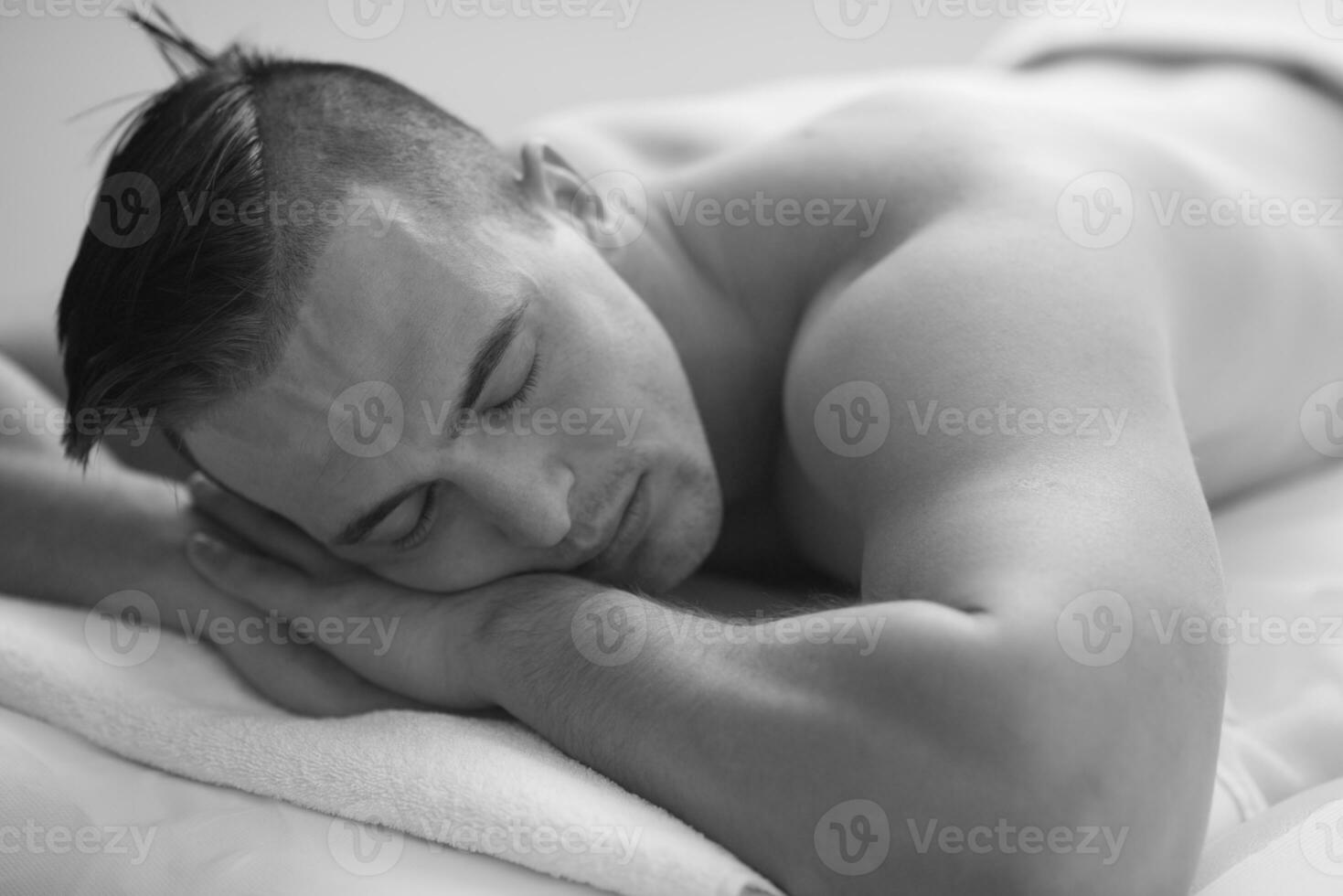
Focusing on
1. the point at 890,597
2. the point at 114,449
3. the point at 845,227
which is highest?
the point at 845,227

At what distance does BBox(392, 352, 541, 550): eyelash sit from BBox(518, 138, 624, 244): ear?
197mm

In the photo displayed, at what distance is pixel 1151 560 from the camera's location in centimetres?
76

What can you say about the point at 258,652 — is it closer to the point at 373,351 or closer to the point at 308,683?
the point at 308,683

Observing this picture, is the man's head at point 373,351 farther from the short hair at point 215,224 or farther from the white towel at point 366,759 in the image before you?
the white towel at point 366,759

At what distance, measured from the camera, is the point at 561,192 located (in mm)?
1149

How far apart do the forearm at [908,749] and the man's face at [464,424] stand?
200 millimetres

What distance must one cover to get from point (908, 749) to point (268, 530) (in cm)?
59

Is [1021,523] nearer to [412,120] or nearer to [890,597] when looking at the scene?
[890,597]

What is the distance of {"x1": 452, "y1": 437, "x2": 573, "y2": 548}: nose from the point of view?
2.99ft

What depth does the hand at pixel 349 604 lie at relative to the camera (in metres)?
0.93

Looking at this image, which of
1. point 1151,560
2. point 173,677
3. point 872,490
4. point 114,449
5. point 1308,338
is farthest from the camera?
point 114,449

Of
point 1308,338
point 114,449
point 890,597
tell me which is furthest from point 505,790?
point 1308,338

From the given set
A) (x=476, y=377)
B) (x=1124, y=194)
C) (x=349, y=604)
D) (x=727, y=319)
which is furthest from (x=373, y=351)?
(x=1124, y=194)

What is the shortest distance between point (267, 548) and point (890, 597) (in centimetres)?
53
